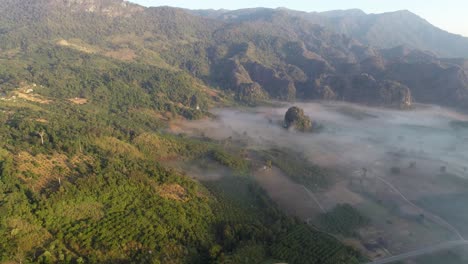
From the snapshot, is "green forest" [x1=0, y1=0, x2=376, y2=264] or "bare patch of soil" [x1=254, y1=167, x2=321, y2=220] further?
"bare patch of soil" [x1=254, y1=167, x2=321, y2=220]

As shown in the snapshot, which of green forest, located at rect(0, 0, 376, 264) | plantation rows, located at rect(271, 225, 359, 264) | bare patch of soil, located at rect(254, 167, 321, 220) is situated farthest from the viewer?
bare patch of soil, located at rect(254, 167, 321, 220)

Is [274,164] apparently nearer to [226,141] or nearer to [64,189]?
[226,141]

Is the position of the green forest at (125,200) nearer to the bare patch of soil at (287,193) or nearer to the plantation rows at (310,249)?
the plantation rows at (310,249)

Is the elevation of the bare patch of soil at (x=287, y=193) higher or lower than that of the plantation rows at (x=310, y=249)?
lower

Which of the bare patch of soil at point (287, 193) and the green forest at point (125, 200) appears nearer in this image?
the green forest at point (125, 200)

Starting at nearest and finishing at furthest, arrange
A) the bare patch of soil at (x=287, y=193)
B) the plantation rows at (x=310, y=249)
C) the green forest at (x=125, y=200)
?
1. the green forest at (x=125, y=200)
2. the plantation rows at (x=310, y=249)
3. the bare patch of soil at (x=287, y=193)

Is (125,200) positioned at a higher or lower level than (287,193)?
higher

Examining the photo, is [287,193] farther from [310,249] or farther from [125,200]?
[125,200]

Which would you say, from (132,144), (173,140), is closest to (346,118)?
(173,140)

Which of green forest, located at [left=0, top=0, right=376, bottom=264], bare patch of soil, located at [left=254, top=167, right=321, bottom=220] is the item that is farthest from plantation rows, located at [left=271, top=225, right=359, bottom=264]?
bare patch of soil, located at [left=254, top=167, right=321, bottom=220]

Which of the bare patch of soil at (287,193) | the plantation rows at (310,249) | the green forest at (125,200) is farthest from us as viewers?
the bare patch of soil at (287,193)

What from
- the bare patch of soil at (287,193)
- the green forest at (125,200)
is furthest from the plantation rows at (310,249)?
the bare patch of soil at (287,193)

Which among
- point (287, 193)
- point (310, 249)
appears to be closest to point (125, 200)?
point (310, 249)

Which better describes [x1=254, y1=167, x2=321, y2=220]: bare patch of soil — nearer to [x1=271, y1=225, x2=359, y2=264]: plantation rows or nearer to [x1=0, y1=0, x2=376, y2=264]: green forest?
[x1=0, y1=0, x2=376, y2=264]: green forest
